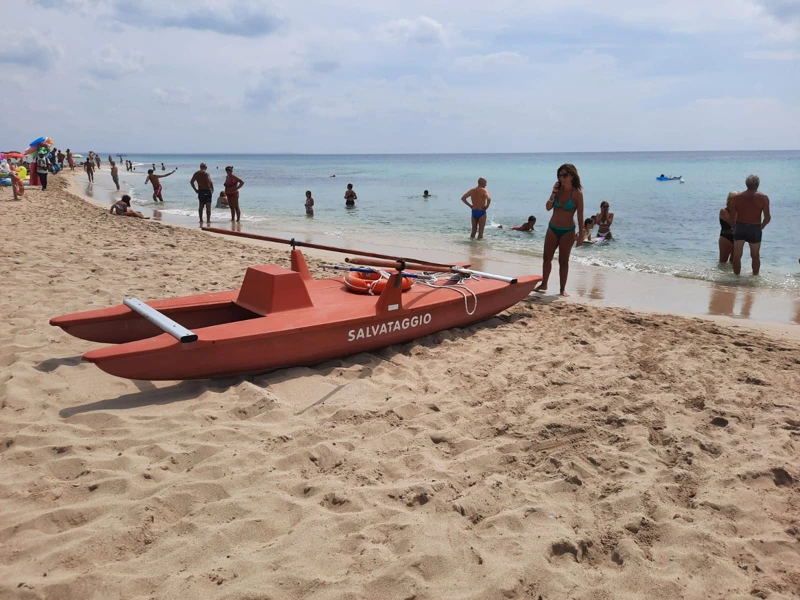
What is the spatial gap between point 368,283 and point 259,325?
138 cm

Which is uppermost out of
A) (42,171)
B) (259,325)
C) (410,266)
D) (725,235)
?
(42,171)

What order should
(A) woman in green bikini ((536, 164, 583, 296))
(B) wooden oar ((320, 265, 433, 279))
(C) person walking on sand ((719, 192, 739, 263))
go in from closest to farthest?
(B) wooden oar ((320, 265, 433, 279)) → (A) woman in green bikini ((536, 164, 583, 296)) → (C) person walking on sand ((719, 192, 739, 263))

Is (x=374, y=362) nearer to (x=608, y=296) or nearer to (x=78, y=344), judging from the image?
(x=78, y=344)

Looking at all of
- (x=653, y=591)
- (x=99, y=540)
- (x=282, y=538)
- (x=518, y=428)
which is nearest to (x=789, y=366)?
(x=518, y=428)

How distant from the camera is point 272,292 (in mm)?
4305

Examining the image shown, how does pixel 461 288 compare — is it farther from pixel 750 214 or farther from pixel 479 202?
pixel 479 202

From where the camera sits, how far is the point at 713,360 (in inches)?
182

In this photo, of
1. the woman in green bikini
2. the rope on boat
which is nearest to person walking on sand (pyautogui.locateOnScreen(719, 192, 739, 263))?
the woman in green bikini

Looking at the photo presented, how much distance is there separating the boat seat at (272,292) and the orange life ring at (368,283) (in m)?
0.73

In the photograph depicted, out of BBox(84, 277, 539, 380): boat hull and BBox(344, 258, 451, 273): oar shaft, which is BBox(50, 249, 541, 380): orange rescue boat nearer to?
BBox(84, 277, 539, 380): boat hull

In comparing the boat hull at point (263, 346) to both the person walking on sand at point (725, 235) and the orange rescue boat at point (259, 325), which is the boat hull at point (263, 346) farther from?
the person walking on sand at point (725, 235)

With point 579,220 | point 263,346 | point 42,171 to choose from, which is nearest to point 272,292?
point 263,346

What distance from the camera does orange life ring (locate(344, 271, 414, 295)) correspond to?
511 cm

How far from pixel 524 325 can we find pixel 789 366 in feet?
7.40
